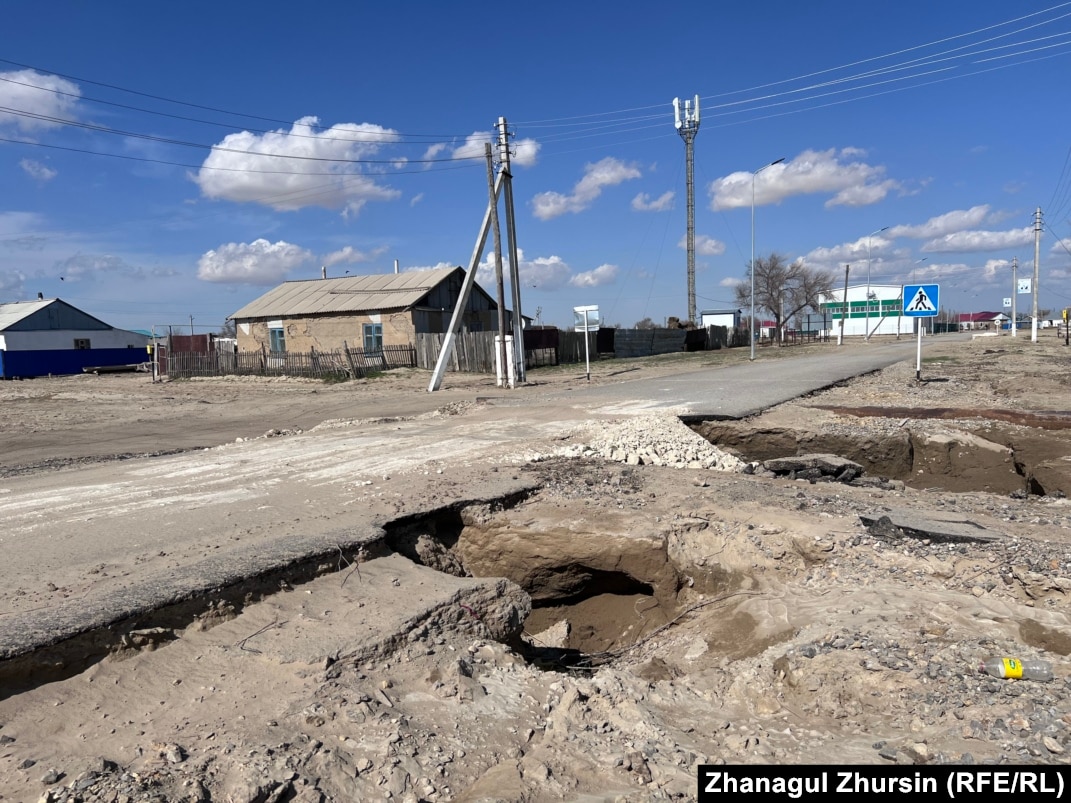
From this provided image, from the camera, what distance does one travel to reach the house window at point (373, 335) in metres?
33.9

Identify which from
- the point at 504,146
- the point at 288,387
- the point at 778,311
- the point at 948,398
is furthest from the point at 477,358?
the point at 778,311

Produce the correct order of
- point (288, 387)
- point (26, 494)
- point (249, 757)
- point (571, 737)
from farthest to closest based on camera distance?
point (288, 387)
point (26, 494)
point (571, 737)
point (249, 757)

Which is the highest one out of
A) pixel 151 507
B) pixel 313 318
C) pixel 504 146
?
pixel 504 146

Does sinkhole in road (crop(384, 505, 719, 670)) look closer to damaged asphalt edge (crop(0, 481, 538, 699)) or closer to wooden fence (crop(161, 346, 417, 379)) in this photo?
damaged asphalt edge (crop(0, 481, 538, 699))

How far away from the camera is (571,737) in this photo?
3254 mm

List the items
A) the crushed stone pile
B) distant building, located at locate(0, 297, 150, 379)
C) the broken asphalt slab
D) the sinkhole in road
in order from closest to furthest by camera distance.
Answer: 1. the broken asphalt slab
2. the sinkhole in road
3. the crushed stone pile
4. distant building, located at locate(0, 297, 150, 379)

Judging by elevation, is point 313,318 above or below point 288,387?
above

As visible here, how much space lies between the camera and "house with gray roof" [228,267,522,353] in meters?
33.8

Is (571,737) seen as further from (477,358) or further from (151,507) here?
(477,358)

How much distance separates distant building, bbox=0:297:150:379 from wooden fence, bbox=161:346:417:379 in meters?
10.8

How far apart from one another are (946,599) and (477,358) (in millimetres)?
25035

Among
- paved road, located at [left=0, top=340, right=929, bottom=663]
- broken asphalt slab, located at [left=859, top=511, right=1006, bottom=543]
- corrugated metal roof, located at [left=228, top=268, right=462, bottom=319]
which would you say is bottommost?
broken asphalt slab, located at [left=859, top=511, right=1006, bottom=543]

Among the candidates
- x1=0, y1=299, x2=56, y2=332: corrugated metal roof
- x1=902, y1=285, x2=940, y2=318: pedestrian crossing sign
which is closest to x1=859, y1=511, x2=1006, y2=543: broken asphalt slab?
x1=902, y1=285, x2=940, y2=318: pedestrian crossing sign

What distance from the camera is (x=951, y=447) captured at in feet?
31.7
